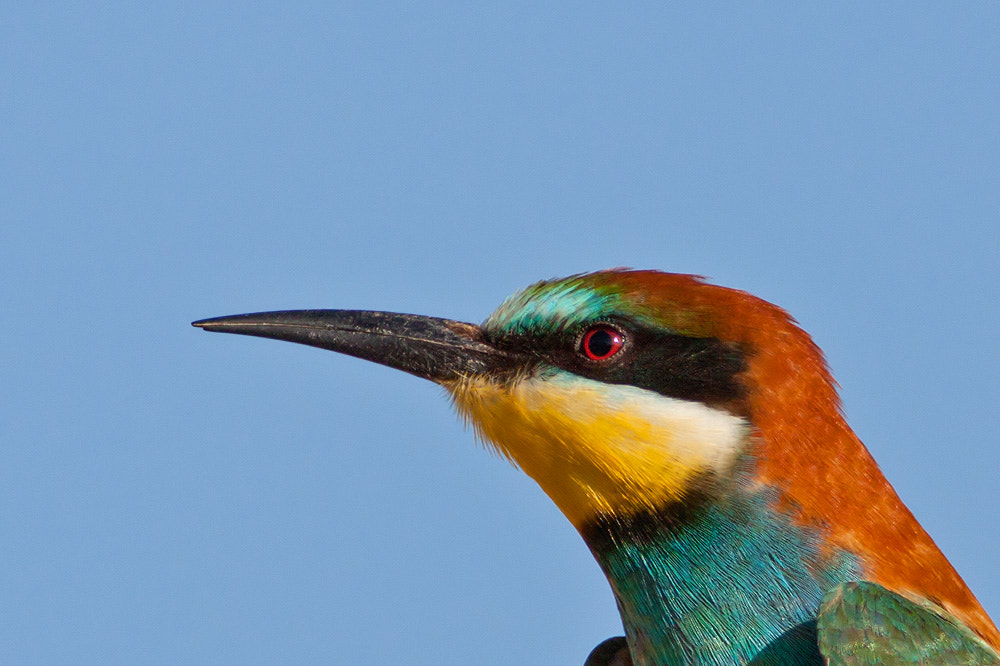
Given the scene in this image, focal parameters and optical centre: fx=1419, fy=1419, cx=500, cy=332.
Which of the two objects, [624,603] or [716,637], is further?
[624,603]

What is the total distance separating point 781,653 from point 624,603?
506mm

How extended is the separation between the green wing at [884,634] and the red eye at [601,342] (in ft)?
2.81

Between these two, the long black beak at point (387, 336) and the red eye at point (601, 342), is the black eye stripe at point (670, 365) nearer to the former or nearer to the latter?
the red eye at point (601, 342)

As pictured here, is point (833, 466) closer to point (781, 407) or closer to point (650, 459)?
point (781, 407)

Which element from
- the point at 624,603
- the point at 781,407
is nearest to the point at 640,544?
the point at 624,603

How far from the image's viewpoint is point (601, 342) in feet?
12.8

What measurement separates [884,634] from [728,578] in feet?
1.38

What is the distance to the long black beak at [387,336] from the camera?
4.17 metres

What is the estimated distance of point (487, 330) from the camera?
13.6 ft

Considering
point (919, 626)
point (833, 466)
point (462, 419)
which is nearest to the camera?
point (919, 626)

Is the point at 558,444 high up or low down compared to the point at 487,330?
down

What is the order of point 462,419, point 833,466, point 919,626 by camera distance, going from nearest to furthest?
point 919,626 → point 833,466 → point 462,419

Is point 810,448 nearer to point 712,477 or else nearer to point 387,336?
point 712,477

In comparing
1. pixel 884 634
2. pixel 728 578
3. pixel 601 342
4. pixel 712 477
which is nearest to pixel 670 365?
pixel 601 342
